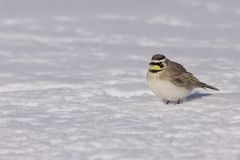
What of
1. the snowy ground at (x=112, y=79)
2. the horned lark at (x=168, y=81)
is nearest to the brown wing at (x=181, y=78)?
the horned lark at (x=168, y=81)

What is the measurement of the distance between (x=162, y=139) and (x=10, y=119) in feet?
6.20

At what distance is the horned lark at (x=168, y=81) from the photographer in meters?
8.18

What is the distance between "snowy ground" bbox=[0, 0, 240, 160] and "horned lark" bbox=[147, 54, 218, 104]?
184 millimetres

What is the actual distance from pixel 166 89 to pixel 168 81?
10 centimetres

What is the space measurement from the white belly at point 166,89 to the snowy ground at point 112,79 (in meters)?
0.17

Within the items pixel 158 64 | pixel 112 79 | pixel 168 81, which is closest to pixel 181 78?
pixel 168 81

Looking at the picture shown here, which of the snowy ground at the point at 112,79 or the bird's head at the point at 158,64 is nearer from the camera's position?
the snowy ground at the point at 112,79

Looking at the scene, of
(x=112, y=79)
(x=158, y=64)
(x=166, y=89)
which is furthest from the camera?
(x=112, y=79)

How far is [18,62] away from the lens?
39.4 feet

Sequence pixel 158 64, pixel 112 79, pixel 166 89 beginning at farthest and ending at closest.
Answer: pixel 112 79
pixel 158 64
pixel 166 89

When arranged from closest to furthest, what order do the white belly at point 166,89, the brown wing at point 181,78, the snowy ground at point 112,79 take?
the snowy ground at point 112,79, the white belly at point 166,89, the brown wing at point 181,78

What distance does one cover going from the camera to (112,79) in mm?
10445

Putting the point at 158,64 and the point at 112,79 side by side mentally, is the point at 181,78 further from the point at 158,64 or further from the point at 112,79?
the point at 112,79

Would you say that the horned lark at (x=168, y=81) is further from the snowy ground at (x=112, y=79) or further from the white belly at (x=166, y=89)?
the snowy ground at (x=112, y=79)
